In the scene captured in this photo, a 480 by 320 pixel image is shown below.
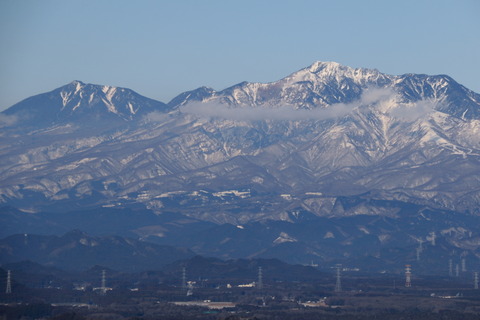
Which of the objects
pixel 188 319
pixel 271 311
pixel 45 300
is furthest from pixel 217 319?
pixel 45 300

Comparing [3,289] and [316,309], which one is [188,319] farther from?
[3,289]

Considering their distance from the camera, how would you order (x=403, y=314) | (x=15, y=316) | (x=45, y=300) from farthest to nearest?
(x=45, y=300)
(x=403, y=314)
(x=15, y=316)

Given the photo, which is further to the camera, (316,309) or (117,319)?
(316,309)

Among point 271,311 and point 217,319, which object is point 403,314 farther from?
point 217,319

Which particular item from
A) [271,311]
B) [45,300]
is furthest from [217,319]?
[45,300]

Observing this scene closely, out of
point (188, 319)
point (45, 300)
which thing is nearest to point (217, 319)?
point (188, 319)

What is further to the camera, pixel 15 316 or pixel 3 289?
pixel 3 289

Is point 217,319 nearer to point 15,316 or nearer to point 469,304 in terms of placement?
point 15,316

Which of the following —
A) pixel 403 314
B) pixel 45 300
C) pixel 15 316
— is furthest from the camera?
pixel 45 300
